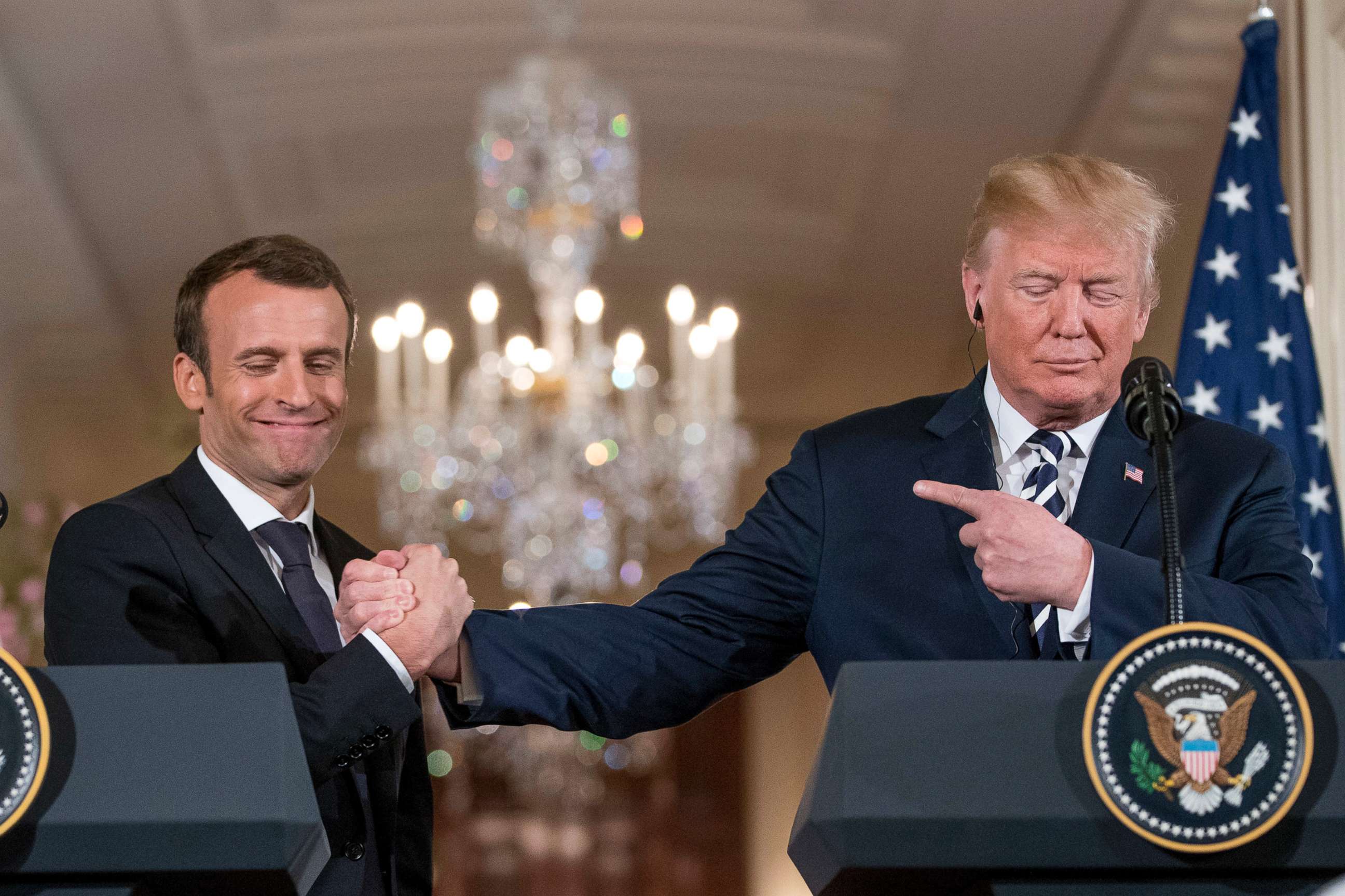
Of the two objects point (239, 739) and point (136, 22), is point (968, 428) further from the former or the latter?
point (136, 22)

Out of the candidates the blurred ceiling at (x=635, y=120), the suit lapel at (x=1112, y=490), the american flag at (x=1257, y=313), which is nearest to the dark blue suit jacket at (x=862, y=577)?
the suit lapel at (x=1112, y=490)

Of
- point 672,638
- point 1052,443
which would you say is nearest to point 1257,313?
point 1052,443

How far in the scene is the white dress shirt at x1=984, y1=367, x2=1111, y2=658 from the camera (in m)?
1.77

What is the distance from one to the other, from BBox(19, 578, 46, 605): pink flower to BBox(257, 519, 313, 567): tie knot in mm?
4412

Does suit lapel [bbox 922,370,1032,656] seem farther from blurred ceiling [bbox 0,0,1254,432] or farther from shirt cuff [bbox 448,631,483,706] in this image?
blurred ceiling [bbox 0,0,1254,432]

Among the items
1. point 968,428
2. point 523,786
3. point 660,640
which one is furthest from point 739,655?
point 523,786

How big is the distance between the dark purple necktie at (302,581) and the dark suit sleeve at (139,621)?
0.14m

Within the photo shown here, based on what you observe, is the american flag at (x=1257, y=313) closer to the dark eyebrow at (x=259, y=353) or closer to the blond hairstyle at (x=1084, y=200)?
the blond hairstyle at (x=1084, y=200)

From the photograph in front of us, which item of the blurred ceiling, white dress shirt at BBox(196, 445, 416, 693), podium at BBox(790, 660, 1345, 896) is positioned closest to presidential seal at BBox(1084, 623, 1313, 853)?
Answer: podium at BBox(790, 660, 1345, 896)

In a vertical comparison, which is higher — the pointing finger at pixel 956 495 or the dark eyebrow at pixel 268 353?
the dark eyebrow at pixel 268 353

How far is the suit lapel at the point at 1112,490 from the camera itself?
1665 millimetres

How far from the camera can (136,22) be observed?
5062mm

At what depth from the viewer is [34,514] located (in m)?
6.55

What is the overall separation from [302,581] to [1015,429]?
0.95m
